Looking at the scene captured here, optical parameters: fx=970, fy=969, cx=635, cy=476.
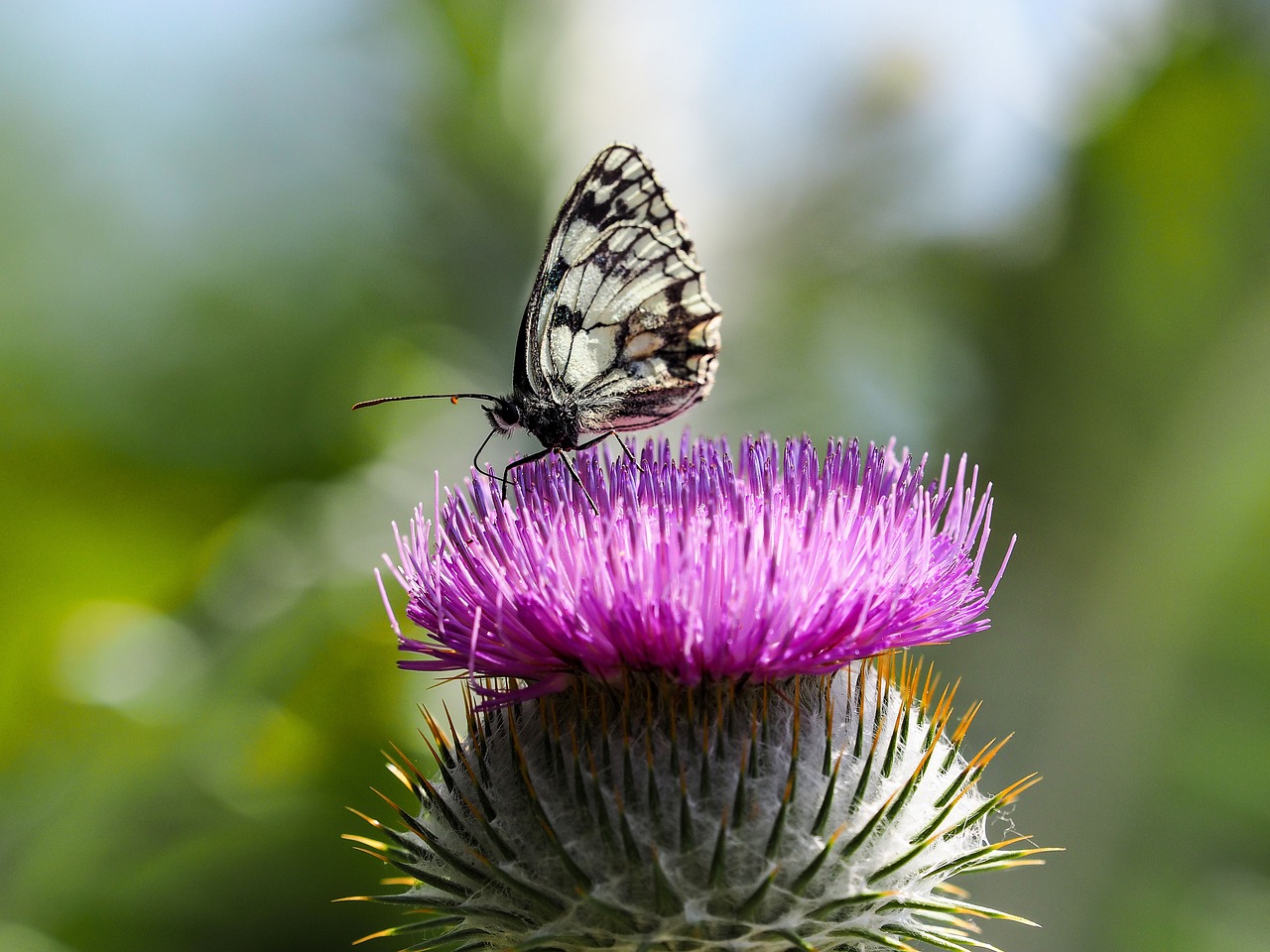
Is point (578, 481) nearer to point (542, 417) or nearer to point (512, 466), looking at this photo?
point (512, 466)

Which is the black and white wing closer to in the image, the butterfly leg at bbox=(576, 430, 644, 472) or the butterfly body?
the butterfly body

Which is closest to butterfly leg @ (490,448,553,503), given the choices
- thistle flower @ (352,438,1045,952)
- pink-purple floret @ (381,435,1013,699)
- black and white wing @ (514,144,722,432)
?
pink-purple floret @ (381,435,1013,699)

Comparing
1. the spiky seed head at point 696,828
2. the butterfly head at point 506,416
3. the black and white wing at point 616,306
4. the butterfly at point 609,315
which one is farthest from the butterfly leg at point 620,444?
the spiky seed head at point 696,828

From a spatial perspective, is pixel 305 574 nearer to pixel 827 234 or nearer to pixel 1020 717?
pixel 1020 717

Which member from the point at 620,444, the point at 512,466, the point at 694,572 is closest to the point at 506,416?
the point at 512,466

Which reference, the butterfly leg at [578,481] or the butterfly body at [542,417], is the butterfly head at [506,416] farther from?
the butterfly leg at [578,481]

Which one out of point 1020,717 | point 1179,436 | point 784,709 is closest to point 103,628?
point 784,709
